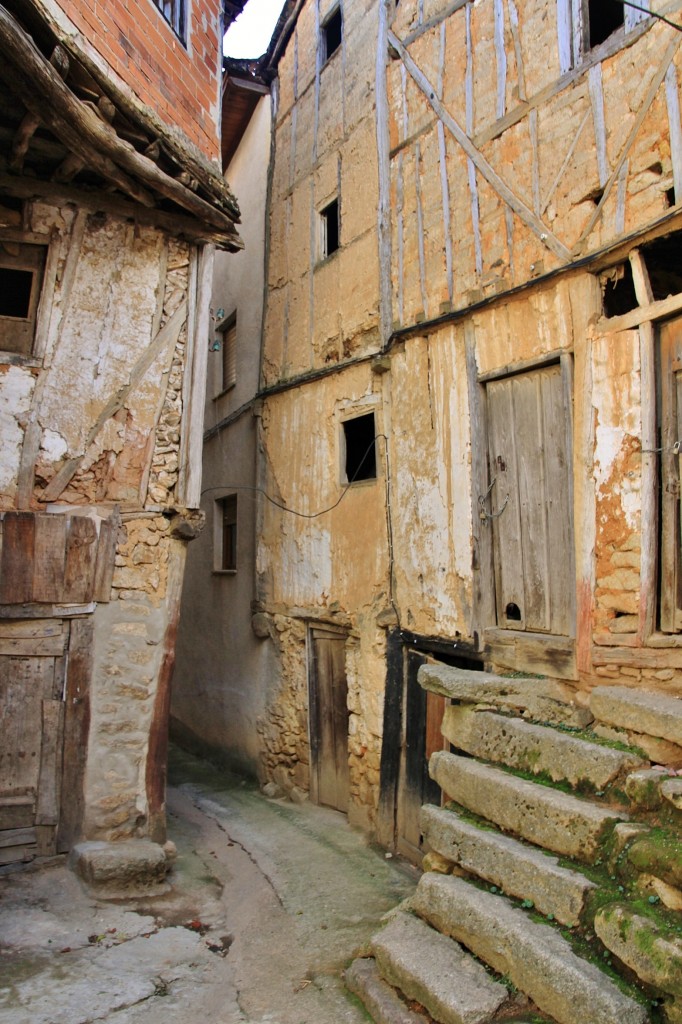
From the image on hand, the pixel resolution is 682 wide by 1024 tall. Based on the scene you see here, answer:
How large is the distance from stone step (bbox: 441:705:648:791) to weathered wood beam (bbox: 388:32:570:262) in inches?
135

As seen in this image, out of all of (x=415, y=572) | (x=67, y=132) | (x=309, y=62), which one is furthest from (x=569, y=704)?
(x=309, y=62)

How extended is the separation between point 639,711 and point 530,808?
31.5 inches

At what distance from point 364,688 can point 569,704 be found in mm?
2971

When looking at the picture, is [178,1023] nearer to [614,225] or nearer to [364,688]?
[364,688]

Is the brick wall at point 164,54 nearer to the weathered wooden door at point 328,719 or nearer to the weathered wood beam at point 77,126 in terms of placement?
the weathered wood beam at point 77,126

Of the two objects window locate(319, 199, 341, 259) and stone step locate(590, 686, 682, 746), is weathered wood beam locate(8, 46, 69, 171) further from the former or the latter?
stone step locate(590, 686, 682, 746)

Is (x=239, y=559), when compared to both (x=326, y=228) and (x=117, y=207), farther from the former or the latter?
(x=117, y=207)

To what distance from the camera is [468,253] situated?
6379 millimetres

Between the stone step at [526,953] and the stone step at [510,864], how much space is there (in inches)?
3.6

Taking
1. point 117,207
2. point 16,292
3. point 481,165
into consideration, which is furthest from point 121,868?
point 481,165

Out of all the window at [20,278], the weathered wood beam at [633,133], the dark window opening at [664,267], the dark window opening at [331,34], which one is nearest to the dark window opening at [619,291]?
the dark window opening at [664,267]

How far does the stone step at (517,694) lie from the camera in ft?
15.3

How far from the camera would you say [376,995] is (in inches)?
147

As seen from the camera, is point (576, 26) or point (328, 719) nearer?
point (576, 26)
